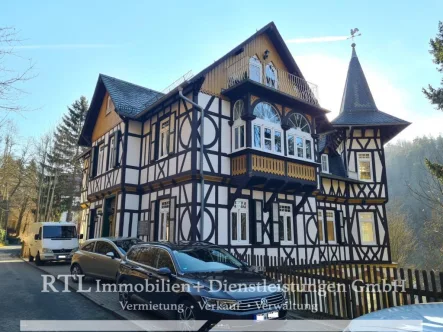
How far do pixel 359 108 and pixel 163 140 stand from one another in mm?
15430

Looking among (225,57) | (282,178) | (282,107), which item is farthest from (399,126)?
(225,57)

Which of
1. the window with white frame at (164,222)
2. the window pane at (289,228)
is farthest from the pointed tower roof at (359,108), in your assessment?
the window with white frame at (164,222)

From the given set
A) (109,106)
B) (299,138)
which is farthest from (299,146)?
(109,106)

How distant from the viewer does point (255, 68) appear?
15492 mm

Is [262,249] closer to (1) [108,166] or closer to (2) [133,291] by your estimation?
(2) [133,291]

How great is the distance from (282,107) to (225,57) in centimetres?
356

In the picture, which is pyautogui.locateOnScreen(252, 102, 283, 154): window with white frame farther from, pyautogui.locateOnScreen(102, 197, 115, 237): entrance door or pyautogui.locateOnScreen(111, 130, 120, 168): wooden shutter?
pyautogui.locateOnScreen(102, 197, 115, 237): entrance door

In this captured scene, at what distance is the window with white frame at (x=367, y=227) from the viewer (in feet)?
66.4

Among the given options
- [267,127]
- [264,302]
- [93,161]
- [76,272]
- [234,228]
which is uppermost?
[267,127]

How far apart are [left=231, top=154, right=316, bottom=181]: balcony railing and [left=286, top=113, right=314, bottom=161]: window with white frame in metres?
0.66

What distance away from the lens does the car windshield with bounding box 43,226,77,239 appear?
17281 millimetres

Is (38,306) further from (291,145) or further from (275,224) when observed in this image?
(291,145)

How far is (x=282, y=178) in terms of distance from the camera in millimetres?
13484

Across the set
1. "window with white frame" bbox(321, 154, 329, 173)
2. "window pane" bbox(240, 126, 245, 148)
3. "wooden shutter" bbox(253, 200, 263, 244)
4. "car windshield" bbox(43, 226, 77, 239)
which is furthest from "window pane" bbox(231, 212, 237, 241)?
"car windshield" bbox(43, 226, 77, 239)
